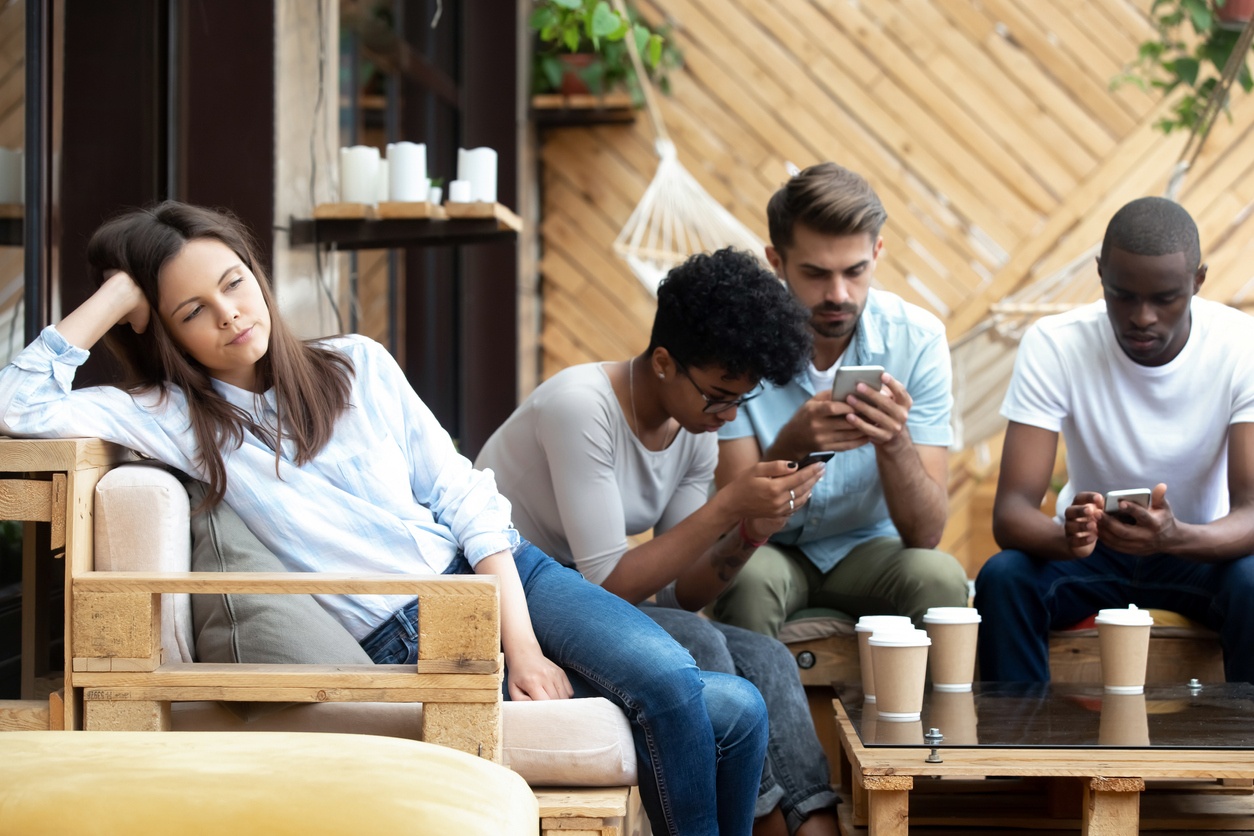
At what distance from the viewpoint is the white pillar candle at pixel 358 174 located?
2602 mm

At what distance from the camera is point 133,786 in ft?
3.72

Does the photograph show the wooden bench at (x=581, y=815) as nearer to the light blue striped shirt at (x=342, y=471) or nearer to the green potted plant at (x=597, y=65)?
the light blue striped shirt at (x=342, y=471)

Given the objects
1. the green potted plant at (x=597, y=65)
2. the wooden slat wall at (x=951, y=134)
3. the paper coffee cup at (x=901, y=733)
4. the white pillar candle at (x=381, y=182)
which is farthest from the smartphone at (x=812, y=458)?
the wooden slat wall at (x=951, y=134)

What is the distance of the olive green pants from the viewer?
2295 mm

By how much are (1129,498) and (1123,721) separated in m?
0.60

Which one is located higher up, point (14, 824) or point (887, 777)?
point (14, 824)

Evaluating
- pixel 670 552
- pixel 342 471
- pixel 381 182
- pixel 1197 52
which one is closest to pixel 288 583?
pixel 342 471

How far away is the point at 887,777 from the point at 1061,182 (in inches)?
150

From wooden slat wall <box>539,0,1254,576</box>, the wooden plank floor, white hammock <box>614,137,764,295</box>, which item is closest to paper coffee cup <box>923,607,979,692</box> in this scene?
the wooden plank floor

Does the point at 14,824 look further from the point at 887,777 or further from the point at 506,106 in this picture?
the point at 506,106

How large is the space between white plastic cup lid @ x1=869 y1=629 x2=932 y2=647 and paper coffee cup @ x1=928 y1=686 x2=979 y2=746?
0.11 metres

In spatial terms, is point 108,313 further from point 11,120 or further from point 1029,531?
point 1029,531

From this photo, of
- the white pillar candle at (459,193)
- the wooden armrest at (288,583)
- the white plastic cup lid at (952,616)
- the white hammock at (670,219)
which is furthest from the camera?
the white hammock at (670,219)

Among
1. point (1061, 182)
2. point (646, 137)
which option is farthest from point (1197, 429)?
point (646, 137)
